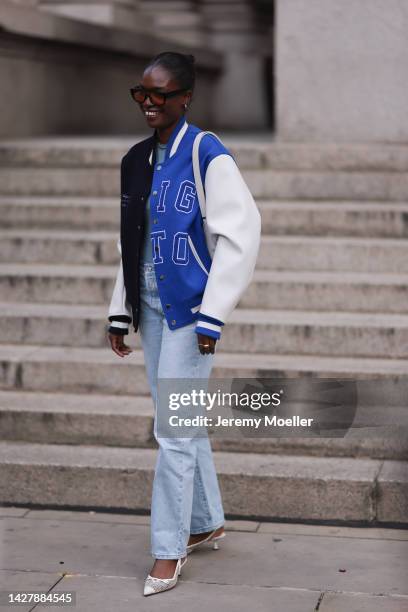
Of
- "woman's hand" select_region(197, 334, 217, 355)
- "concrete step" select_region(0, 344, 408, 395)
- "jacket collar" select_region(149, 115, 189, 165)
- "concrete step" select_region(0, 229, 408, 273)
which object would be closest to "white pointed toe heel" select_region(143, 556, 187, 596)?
"woman's hand" select_region(197, 334, 217, 355)

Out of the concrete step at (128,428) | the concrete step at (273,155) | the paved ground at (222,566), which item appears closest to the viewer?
the paved ground at (222,566)

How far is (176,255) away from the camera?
186 inches

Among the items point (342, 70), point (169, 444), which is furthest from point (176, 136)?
point (342, 70)

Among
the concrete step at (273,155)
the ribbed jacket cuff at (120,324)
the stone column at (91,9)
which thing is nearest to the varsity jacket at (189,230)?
the ribbed jacket cuff at (120,324)

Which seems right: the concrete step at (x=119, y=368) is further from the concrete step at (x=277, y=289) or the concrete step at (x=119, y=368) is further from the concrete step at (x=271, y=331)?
the concrete step at (x=277, y=289)

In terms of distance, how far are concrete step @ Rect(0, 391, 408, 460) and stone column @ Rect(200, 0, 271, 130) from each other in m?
9.94

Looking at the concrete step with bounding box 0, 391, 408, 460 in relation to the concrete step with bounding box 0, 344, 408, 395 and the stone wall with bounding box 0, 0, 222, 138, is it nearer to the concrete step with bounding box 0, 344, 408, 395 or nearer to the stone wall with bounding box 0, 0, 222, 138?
the concrete step with bounding box 0, 344, 408, 395

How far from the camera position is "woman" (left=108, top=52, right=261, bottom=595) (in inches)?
183

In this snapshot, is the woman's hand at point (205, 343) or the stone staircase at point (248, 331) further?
the stone staircase at point (248, 331)

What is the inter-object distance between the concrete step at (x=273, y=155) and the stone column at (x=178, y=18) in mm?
7995

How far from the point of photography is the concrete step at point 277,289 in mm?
7059

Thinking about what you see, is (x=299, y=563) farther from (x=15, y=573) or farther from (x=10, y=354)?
(x=10, y=354)

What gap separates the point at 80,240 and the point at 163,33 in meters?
9.32

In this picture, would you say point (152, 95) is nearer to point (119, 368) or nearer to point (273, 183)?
point (119, 368)
